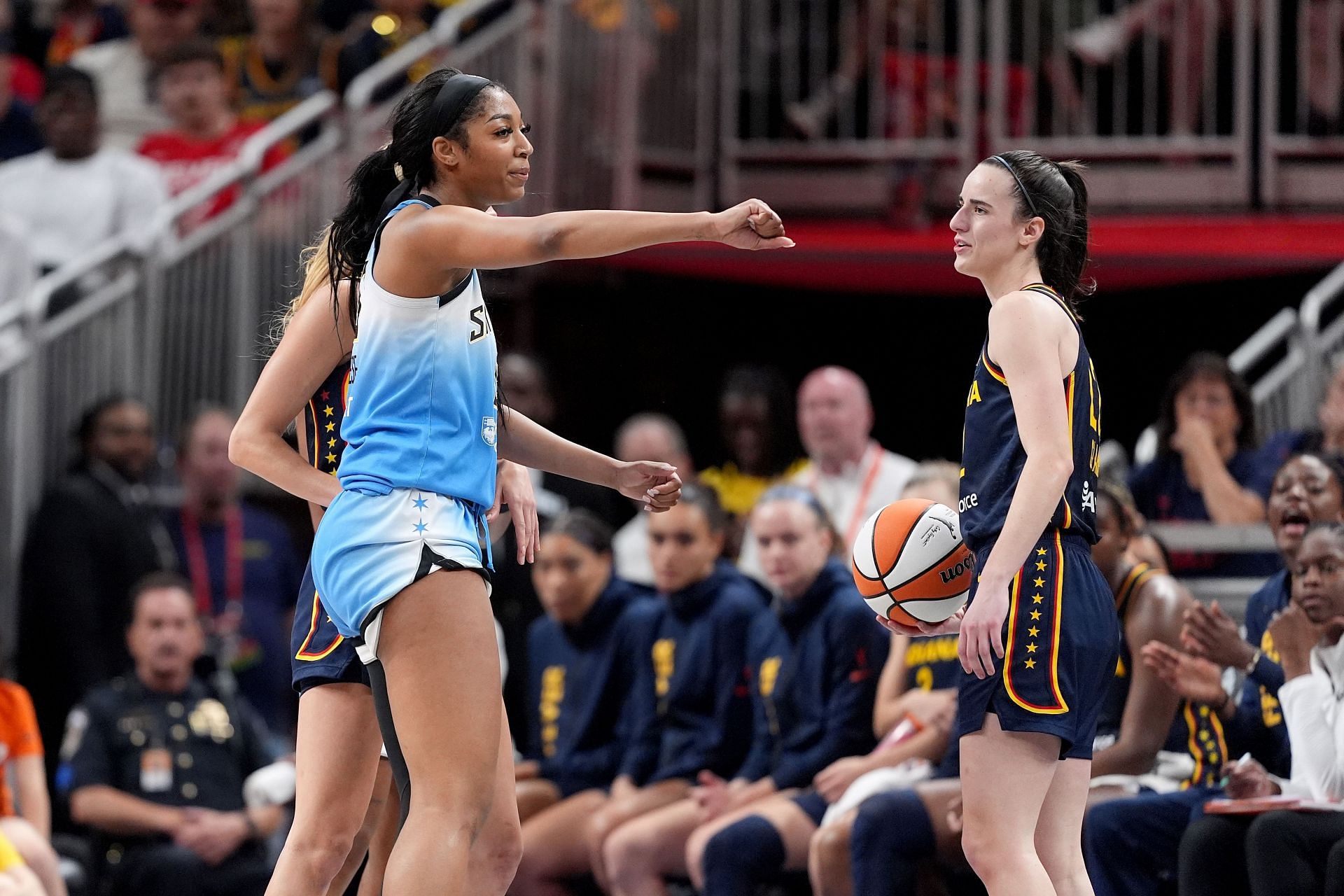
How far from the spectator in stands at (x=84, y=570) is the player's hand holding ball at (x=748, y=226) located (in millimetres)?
5495

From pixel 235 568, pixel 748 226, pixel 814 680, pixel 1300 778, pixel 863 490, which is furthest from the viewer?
pixel 235 568

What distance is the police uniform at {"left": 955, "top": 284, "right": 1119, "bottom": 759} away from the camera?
12.6 ft

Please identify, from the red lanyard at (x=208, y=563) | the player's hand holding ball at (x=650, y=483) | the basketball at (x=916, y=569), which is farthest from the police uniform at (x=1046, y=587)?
the red lanyard at (x=208, y=563)

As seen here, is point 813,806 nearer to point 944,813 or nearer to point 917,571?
point 944,813

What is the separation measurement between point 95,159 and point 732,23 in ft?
11.7

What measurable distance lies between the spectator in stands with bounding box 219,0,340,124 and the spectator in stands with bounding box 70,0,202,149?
667 millimetres

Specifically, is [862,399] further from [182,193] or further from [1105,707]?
[182,193]

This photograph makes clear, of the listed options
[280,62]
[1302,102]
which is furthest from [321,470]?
[1302,102]

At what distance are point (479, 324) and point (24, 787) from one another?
381 centimetres

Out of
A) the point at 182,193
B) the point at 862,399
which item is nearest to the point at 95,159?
the point at 182,193

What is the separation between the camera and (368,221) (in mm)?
4078

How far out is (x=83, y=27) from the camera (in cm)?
1208

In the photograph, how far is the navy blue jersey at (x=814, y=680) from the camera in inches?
260

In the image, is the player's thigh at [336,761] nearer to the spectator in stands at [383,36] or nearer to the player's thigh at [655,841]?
the player's thigh at [655,841]
